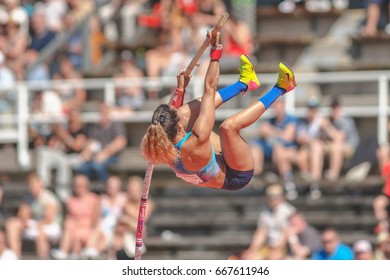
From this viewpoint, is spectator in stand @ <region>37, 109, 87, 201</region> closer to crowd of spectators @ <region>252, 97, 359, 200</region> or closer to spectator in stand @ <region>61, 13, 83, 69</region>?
spectator in stand @ <region>61, 13, 83, 69</region>

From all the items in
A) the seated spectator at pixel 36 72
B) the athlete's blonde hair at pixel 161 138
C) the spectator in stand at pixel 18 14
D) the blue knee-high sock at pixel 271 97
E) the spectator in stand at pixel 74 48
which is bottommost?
the athlete's blonde hair at pixel 161 138

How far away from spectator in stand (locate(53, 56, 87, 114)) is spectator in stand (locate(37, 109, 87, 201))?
0.40 m

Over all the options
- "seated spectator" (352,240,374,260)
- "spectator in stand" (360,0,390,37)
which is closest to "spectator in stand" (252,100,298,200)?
"seated spectator" (352,240,374,260)

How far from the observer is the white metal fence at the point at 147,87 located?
16703 millimetres

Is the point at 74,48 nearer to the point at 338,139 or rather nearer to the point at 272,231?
the point at 338,139

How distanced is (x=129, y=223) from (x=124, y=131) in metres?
2.33

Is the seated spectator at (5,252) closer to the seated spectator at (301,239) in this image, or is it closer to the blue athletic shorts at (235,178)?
the seated spectator at (301,239)

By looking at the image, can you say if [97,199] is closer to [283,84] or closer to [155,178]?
[155,178]

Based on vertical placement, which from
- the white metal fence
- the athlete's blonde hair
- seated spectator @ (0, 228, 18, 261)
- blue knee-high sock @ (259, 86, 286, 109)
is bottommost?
seated spectator @ (0, 228, 18, 261)

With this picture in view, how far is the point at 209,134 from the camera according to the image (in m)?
10.6

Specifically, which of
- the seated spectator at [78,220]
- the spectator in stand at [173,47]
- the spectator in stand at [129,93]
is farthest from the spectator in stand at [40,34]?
the seated spectator at [78,220]

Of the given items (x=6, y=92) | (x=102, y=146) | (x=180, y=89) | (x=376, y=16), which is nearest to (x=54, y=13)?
(x=6, y=92)

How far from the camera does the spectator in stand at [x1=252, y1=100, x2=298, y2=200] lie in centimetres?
1622

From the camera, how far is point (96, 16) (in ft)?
64.4
